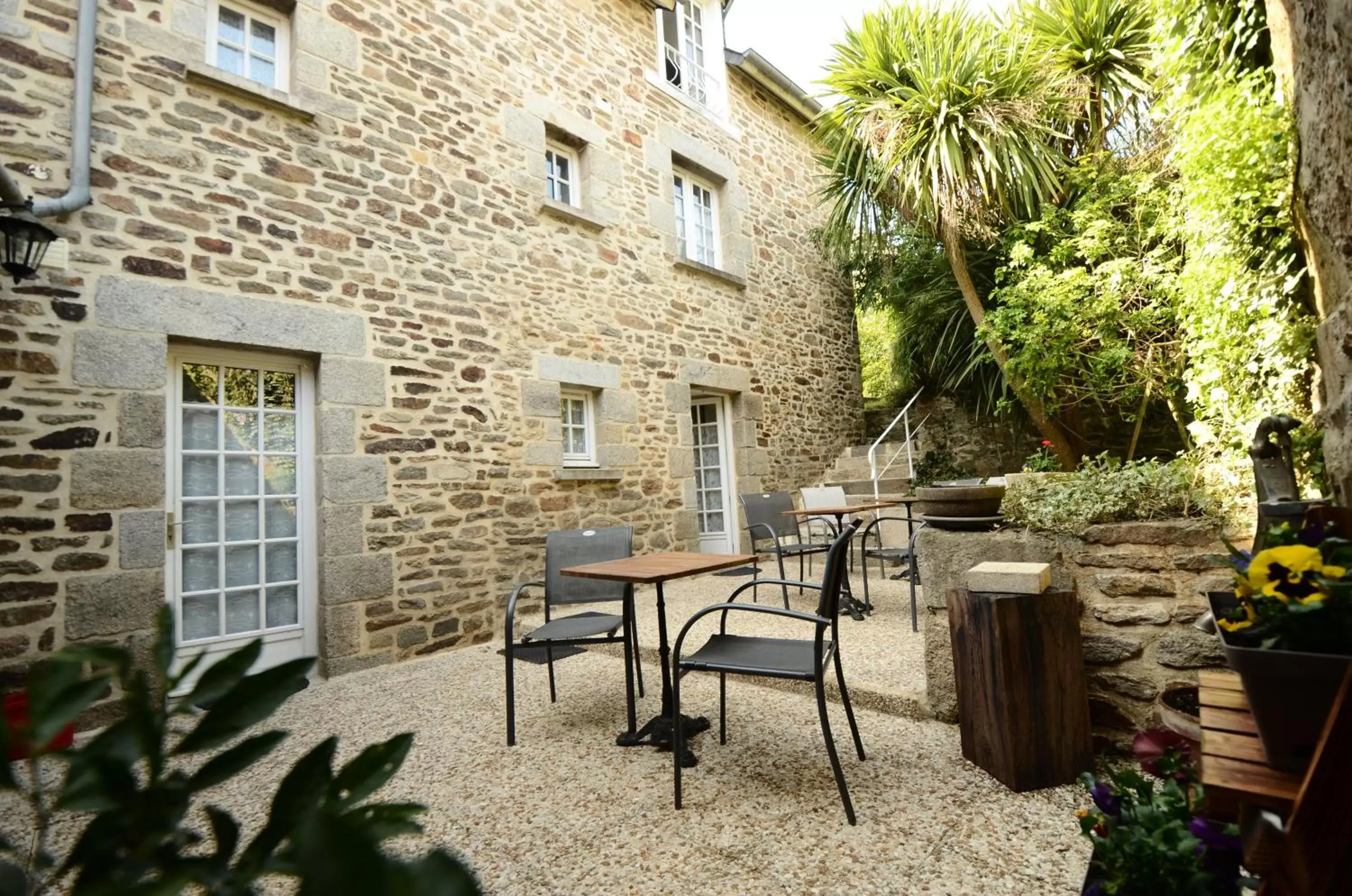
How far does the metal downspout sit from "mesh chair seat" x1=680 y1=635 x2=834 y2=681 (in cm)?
348

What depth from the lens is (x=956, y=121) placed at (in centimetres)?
567

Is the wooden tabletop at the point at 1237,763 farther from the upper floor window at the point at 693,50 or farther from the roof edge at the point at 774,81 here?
the roof edge at the point at 774,81

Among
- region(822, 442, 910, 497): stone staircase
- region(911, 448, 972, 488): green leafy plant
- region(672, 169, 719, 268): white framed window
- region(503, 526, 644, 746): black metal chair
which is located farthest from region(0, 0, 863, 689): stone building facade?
region(911, 448, 972, 488): green leafy plant

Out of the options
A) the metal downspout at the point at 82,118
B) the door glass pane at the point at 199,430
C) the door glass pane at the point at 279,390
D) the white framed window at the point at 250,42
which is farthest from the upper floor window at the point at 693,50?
the door glass pane at the point at 199,430

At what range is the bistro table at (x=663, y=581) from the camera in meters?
2.41

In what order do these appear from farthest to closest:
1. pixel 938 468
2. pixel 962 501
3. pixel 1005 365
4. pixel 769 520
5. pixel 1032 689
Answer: pixel 938 468 < pixel 1005 365 < pixel 769 520 < pixel 962 501 < pixel 1032 689

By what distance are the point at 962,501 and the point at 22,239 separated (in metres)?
4.13

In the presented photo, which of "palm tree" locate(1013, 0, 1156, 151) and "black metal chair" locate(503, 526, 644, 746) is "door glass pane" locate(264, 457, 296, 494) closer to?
"black metal chair" locate(503, 526, 644, 746)

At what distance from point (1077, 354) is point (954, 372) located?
1.97 meters

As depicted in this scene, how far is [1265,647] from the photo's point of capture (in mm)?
872

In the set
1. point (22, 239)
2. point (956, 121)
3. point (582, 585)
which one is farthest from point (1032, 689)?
point (956, 121)

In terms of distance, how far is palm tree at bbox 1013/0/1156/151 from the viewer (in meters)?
5.57

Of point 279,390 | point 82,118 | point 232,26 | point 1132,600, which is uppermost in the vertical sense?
point 232,26

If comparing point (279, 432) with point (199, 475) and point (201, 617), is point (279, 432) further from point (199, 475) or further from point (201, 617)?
point (201, 617)
